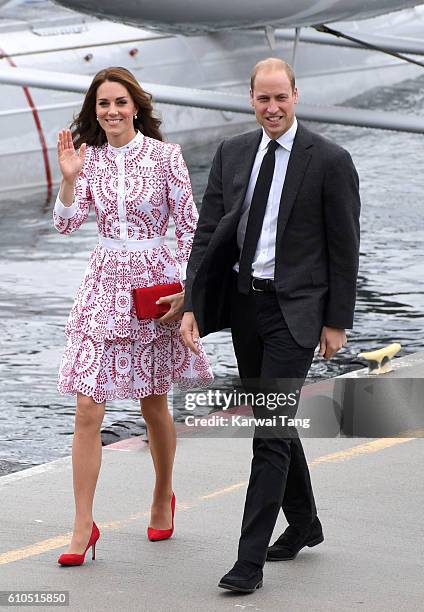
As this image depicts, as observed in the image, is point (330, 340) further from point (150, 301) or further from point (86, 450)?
point (86, 450)

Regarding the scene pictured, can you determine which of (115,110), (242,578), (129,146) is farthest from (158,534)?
(115,110)

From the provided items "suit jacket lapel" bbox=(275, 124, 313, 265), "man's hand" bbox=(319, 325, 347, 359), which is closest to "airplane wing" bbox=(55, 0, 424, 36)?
"suit jacket lapel" bbox=(275, 124, 313, 265)

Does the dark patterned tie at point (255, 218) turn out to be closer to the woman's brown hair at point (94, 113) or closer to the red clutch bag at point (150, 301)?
the red clutch bag at point (150, 301)

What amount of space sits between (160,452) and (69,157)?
1.02m

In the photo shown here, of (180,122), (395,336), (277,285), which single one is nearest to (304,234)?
(277,285)

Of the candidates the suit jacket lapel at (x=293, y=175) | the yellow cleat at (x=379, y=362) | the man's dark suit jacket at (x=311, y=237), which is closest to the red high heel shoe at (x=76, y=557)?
the man's dark suit jacket at (x=311, y=237)

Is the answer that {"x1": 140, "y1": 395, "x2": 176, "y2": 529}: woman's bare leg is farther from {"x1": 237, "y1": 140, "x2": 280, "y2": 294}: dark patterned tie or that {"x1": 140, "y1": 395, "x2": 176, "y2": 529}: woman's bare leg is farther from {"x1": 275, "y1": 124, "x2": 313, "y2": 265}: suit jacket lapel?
{"x1": 275, "y1": 124, "x2": 313, "y2": 265}: suit jacket lapel

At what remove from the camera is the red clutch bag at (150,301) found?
4.83 m

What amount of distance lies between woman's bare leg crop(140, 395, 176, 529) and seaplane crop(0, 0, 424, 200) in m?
8.38

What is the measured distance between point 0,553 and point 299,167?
154 cm

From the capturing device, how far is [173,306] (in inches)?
191

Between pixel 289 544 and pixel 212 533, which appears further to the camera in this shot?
pixel 212 533

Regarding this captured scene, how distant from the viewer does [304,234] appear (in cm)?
451

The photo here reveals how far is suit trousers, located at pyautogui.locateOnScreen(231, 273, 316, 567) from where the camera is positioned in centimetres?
441
